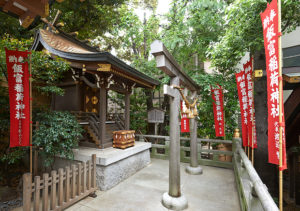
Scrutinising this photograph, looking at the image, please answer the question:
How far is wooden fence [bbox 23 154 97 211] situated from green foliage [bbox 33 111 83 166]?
3.31ft

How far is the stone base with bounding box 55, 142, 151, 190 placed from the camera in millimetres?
4974

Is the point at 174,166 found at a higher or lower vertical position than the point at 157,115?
lower

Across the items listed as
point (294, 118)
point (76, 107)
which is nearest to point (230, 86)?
point (294, 118)

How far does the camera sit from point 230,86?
289 inches

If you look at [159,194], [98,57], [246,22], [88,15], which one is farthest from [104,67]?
[88,15]

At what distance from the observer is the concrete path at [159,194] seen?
4016mm

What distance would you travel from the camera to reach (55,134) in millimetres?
4879

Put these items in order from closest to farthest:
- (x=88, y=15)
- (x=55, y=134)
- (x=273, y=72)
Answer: (x=273, y=72)
(x=55, y=134)
(x=88, y=15)

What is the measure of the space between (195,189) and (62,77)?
7597 millimetres

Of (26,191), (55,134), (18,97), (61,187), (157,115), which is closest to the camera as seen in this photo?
(26,191)

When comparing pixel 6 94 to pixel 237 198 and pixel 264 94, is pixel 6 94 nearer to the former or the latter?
pixel 237 198

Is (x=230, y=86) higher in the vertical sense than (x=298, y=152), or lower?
higher

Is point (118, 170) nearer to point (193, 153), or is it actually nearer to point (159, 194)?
point (159, 194)

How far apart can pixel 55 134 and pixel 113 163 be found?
2.07 meters
